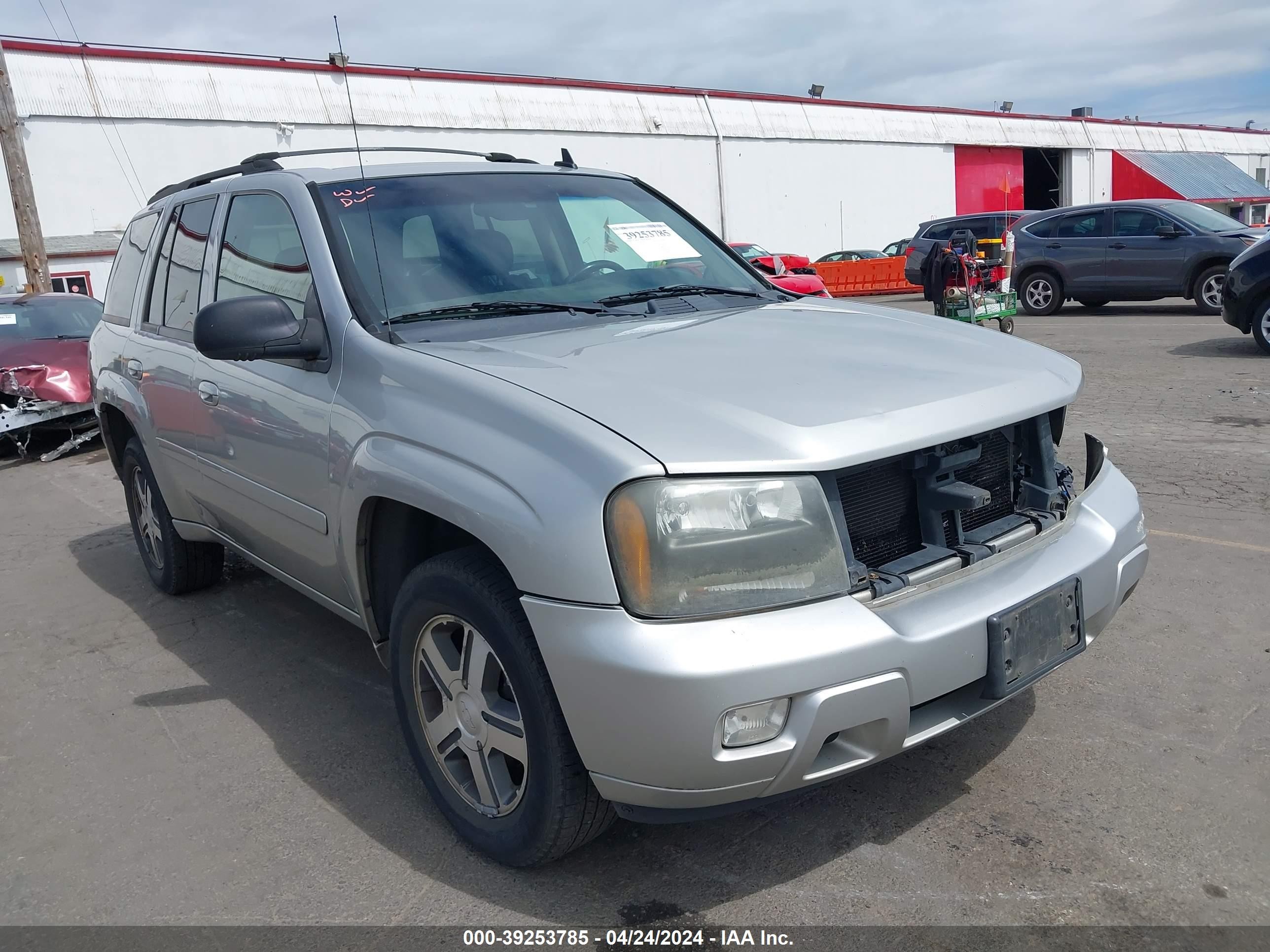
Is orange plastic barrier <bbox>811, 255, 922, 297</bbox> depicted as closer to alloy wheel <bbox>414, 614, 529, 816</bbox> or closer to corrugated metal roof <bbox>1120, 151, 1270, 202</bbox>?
corrugated metal roof <bbox>1120, 151, 1270, 202</bbox>

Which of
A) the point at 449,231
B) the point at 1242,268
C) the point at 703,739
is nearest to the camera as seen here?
the point at 703,739

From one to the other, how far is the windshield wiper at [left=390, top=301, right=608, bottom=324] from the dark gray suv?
1302cm

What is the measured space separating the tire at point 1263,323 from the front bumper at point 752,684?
9181 mm

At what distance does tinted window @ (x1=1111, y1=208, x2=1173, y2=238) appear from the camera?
14562mm

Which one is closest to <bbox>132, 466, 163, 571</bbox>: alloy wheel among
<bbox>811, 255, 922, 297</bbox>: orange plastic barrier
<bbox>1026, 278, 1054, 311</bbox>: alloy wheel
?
<bbox>1026, 278, 1054, 311</bbox>: alloy wheel

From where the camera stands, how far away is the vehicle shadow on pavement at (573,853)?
8.31 ft

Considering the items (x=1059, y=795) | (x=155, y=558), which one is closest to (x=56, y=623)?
(x=155, y=558)

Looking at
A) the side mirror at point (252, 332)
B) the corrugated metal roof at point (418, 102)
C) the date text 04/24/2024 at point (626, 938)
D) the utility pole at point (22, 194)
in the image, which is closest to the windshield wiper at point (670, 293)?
the side mirror at point (252, 332)

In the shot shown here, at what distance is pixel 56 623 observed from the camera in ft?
16.0

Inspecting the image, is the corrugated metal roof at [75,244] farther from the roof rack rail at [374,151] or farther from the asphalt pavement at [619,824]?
the roof rack rail at [374,151]

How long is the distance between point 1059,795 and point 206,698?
117 inches

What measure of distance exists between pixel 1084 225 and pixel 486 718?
15.1m

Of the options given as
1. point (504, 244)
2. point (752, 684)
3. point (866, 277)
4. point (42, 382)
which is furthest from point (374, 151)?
point (866, 277)

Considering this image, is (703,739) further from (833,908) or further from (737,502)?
(833,908)
